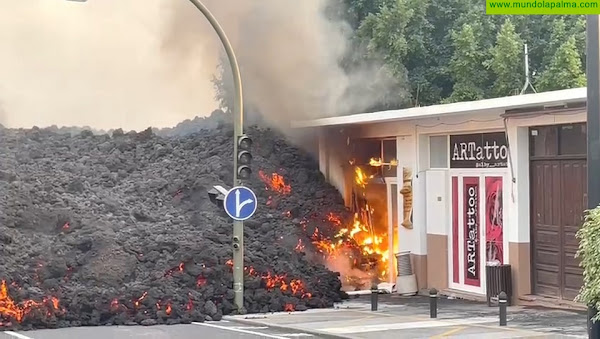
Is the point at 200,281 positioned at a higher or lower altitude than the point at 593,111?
lower

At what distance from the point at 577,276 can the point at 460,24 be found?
16424mm

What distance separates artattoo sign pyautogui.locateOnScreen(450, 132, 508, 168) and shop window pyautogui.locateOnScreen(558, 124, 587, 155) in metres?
1.37

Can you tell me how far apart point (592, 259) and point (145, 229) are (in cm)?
1299

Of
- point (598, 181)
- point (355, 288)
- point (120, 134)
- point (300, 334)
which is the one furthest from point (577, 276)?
point (120, 134)

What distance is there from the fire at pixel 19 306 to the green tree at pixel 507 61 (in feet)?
56.2

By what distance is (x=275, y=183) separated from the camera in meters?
22.6

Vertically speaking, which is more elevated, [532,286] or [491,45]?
[491,45]

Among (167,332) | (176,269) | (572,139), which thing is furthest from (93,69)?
(572,139)

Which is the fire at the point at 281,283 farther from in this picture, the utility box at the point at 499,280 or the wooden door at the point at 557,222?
the wooden door at the point at 557,222

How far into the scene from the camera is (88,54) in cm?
2733

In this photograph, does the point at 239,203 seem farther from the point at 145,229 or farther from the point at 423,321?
the point at 423,321

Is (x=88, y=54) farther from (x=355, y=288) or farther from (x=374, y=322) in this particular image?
(x=374, y=322)

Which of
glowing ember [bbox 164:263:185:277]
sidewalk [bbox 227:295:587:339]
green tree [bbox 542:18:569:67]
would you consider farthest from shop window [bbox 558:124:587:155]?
green tree [bbox 542:18:569:67]

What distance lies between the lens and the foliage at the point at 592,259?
8141 mm
